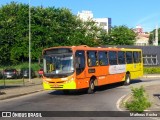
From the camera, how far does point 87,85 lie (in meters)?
26.0

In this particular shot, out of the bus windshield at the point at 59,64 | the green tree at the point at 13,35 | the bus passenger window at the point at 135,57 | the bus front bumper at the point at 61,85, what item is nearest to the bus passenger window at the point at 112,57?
the bus passenger window at the point at 135,57

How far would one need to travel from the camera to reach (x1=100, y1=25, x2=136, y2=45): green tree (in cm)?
9078

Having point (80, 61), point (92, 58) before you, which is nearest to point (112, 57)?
point (92, 58)

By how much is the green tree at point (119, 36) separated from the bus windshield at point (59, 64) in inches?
2514

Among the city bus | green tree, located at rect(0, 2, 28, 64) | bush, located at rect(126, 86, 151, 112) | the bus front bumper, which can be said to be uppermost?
green tree, located at rect(0, 2, 28, 64)

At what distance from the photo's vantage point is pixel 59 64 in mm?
24656

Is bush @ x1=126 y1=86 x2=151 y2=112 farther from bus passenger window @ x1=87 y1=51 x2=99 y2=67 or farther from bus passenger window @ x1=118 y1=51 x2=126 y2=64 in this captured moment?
bus passenger window @ x1=118 y1=51 x2=126 y2=64

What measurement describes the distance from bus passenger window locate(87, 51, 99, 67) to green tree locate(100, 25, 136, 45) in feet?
202

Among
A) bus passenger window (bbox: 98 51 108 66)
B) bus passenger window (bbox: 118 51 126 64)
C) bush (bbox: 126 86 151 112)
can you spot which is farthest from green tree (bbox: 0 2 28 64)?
bush (bbox: 126 86 151 112)

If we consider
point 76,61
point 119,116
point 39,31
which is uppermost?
point 39,31

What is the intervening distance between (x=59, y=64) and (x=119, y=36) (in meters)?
70.0

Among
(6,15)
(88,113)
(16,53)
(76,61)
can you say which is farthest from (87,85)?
(6,15)

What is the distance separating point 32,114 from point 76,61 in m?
9.26

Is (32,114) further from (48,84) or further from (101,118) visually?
(48,84)
